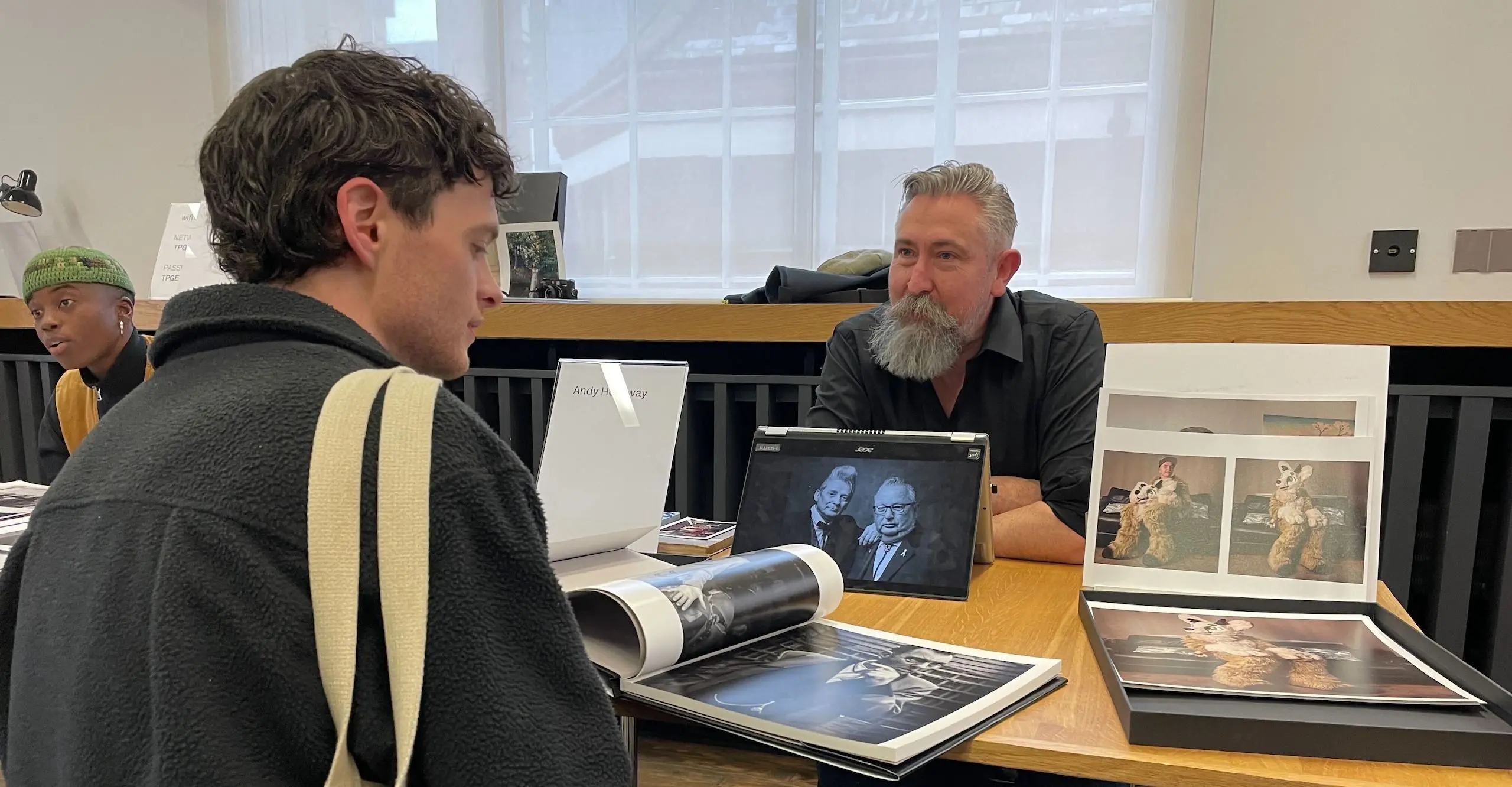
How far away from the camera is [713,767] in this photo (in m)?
1.92

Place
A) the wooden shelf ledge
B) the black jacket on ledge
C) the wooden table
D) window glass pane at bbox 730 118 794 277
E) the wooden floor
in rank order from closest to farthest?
the black jacket on ledge, the wooden table, the wooden shelf ledge, the wooden floor, window glass pane at bbox 730 118 794 277

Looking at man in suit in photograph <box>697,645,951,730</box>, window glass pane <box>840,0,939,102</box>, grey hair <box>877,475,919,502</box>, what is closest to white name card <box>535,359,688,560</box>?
grey hair <box>877,475,919,502</box>

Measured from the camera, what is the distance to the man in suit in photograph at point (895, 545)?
1.01 metres

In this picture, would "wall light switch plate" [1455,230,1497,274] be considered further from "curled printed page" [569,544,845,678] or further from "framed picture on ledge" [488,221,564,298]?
"framed picture on ledge" [488,221,564,298]

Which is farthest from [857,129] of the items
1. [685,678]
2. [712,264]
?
[685,678]

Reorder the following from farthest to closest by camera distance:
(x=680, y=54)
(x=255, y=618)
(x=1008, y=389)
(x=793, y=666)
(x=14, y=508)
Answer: (x=680, y=54)
(x=1008, y=389)
(x=14, y=508)
(x=793, y=666)
(x=255, y=618)

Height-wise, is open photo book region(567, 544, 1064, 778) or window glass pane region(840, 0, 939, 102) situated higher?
window glass pane region(840, 0, 939, 102)

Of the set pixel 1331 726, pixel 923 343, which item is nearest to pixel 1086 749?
pixel 1331 726

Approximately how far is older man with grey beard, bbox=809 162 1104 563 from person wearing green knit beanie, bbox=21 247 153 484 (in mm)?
1626

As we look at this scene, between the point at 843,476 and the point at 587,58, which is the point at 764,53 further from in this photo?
the point at 843,476

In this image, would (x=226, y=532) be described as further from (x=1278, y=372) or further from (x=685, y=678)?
(x=1278, y=372)

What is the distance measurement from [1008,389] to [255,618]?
1.33 m

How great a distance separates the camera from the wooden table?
60 cm

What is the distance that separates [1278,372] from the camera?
0.96 meters
